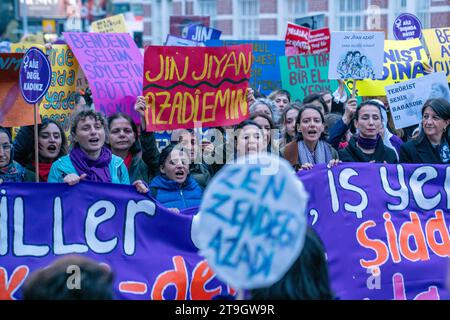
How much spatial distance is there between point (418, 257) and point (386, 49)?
565cm

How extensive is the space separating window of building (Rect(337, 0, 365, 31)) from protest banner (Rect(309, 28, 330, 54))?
10497mm

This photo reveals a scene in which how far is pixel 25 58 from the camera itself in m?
6.85

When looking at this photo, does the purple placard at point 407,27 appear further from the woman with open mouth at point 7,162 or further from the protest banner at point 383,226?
the woman with open mouth at point 7,162

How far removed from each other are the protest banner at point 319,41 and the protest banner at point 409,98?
3.78m

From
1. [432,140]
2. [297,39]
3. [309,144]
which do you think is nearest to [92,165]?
[309,144]

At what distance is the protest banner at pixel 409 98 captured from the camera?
27.9 feet

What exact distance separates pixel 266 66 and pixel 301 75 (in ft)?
5.05

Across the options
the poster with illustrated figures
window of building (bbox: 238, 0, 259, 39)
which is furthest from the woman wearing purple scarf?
window of building (bbox: 238, 0, 259, 39)

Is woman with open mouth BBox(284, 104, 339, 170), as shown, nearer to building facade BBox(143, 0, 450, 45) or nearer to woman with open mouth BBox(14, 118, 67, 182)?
woman with open mouth BBox(14, 118, 67, 182)

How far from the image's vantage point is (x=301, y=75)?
35.8 ft

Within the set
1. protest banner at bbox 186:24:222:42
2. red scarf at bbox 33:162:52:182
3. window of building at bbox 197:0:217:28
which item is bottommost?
red scarf at bbox 33:162:52:182

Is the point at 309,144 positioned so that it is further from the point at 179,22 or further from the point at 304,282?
the point at 179,22

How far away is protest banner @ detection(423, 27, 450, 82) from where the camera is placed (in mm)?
10797

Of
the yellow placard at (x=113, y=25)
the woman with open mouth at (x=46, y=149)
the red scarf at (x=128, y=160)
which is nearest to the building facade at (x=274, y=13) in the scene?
the yellow placard at (x=113, y=25)
